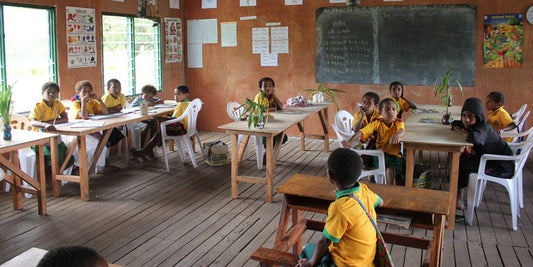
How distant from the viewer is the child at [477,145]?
4.01 m

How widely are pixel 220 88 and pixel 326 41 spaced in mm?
2051

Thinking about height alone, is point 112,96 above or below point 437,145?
above

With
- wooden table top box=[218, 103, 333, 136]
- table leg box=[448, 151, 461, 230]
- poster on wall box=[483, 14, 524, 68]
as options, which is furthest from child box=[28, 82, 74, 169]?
poster on wall box=[483, 14, 524, 68]

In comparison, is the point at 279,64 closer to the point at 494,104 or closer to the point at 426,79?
the point at 426,79

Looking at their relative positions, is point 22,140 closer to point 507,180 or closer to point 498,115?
point 507,180

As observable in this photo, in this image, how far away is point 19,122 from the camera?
17.0 feet

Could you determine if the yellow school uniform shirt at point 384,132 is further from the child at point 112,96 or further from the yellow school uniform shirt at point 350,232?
the child at point 112,96

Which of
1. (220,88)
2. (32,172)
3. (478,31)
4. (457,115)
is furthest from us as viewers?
(220,88)

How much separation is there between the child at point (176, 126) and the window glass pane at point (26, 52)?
141cm

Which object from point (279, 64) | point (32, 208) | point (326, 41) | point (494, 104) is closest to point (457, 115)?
point (494, 104)

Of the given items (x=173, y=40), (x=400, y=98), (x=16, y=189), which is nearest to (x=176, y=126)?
(x=16, y=189)

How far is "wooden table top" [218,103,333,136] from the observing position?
463 cm

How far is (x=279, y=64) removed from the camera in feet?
25.7

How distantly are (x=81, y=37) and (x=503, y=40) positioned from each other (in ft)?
18.5
